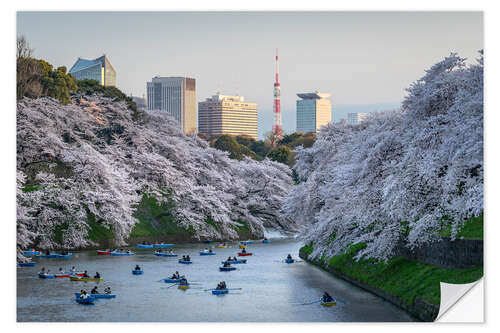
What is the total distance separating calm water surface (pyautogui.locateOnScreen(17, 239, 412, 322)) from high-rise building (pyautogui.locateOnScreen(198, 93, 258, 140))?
5771 cm

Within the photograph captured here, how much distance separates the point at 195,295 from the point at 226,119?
279ft

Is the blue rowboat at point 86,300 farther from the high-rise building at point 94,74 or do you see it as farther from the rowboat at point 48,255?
the high-rise building at point 94,74

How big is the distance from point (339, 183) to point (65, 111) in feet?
98.5

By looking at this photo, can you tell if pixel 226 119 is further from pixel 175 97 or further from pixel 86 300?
pixel 86 300

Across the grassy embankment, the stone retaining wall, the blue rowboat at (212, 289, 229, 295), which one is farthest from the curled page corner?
the blue rowboat at (212, 289, 229, 295)

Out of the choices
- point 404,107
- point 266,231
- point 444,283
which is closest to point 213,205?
point 266,231

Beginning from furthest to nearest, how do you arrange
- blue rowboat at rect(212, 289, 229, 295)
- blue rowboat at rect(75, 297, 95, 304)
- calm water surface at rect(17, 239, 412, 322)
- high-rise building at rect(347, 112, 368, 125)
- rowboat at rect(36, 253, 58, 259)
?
high-rise building at rect(347, 112, 368, 125) < rowboat at rect(36, 253, 58, 259) < blue rowboat at rect(212, 289, 229, 295) < blue rowboat at rect(75, 297, 95, 304) < calm water surface at rect(17, 239, 412, 322)

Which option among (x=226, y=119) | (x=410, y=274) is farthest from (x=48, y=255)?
(x=226, y=119)

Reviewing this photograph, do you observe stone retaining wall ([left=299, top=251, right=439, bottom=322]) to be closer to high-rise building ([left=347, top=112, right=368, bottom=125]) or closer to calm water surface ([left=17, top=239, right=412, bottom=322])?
calm water surface ([left=17, top=239, right=412, bottom=322])

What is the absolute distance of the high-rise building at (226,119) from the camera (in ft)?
335

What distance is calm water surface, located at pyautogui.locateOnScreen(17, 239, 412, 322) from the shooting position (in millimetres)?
25703

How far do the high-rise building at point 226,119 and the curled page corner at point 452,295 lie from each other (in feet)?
253

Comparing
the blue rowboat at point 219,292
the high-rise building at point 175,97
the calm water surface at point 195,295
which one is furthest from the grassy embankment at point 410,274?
the high-rise building at point 175,97

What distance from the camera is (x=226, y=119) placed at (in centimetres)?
11569
